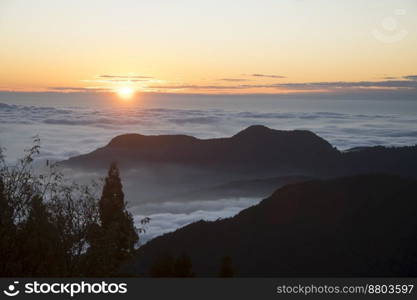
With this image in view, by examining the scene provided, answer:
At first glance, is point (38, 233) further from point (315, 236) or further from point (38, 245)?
point (315, 236)

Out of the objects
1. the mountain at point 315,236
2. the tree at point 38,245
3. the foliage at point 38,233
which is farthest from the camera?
the mountain at point 315,236

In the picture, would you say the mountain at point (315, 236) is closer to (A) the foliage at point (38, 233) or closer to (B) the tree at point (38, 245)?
(A) the foliage at point (38, 233)

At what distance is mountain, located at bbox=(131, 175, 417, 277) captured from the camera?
59.1 metres

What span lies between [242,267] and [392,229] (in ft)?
67.8

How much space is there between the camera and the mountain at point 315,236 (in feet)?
194

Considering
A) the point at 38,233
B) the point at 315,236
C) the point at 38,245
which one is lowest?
the point at 315,236

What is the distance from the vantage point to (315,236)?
68.0 meters

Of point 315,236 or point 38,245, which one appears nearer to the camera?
Answer: point 38,245

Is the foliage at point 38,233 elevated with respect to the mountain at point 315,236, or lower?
elevated

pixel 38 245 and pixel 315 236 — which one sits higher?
pixel 38 245

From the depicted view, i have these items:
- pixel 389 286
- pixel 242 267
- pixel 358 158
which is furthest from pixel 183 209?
pixel 389 286

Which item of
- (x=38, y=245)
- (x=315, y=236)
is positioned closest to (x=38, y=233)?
(x=38, y=245)

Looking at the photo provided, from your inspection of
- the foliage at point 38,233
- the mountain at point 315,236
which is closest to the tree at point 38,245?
the foliage at point 38,233

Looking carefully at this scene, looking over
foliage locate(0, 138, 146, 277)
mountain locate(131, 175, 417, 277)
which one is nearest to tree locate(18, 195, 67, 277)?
foliage locate(0, 138, 146, 277)
